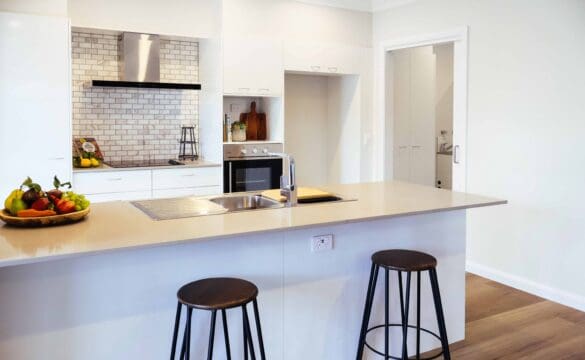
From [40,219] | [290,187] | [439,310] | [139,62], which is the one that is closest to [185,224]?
[40,219]

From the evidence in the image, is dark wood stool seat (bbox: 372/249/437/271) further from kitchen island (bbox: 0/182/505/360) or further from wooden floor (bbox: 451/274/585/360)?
wooden floor (bbox: 451/274/585/360)

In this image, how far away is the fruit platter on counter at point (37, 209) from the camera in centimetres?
214

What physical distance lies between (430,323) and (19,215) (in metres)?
2.27

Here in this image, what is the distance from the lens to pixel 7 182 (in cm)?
375

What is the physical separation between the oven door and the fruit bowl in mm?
2494

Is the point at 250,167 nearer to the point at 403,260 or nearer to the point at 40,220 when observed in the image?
the point at 403,260

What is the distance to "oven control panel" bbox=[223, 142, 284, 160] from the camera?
4.75 m

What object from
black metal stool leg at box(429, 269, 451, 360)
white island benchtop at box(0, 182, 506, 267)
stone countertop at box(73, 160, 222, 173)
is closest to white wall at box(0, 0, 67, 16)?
stone countertop at box(73, 160, 222, 173)

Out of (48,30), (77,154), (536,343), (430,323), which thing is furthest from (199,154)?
(536,343)

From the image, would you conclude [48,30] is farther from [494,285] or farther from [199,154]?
[494,285]

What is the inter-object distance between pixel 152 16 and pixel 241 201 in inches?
90.6

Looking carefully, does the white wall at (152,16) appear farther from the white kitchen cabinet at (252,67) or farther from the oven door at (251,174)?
the oven door at (251,174)

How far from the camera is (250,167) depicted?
4.82 m

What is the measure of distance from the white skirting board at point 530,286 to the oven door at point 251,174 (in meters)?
1.97
